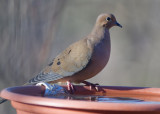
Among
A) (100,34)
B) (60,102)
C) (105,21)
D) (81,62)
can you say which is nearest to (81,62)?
(81,62)

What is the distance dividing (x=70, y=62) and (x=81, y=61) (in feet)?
0.31

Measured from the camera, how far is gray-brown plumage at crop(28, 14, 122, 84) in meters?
2.90

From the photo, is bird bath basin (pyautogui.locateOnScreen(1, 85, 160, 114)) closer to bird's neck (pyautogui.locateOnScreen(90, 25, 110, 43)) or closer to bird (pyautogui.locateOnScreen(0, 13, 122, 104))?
bird (pyautogui.locateOnScreen(0, 13, 122, 104))

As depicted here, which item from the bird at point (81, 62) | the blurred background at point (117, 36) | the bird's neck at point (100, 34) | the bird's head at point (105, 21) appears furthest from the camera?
the blurred background at point (117, 36)

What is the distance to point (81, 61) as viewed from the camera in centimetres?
291

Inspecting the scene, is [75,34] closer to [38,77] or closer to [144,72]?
[144,72]

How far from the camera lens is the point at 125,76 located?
5535 mm

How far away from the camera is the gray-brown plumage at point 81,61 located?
2896mm

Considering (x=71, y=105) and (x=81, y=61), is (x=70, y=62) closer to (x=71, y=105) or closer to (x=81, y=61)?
(x=81, y=61)

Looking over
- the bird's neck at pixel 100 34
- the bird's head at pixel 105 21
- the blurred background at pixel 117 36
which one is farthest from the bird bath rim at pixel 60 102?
the blurred background at pixel 117 36

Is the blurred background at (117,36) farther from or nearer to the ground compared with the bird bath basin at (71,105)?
farther from the ground

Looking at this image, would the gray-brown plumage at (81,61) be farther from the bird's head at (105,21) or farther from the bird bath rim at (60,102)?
the bird bath rim at (60,102)

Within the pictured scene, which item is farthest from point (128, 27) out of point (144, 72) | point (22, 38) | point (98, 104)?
point (98, 104)

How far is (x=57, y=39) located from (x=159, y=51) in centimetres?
132
